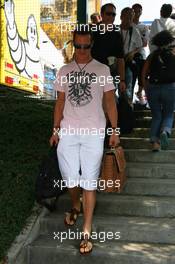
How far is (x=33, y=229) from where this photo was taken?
4559 mm

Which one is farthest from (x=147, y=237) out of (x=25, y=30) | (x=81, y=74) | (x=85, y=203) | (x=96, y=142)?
(x=25, y=30)

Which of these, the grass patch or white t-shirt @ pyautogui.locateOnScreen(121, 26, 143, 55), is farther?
white t-shirt @ pyautogui.locateOnScreen(121, 26, 143, 55)

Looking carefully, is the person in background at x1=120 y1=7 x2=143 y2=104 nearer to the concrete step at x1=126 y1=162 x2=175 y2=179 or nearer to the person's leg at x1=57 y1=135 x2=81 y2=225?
the concrete step at x1=126 y1=162 x2=175 y2=179

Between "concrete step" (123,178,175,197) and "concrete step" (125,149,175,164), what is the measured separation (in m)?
0.57

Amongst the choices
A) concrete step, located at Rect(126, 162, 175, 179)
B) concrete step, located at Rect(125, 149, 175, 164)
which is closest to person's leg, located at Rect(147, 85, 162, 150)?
concrete step, located at Rect(125, 149, 175, 164)

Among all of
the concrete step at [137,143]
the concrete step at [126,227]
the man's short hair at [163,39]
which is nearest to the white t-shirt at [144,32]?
the man's short hair at [163,39]

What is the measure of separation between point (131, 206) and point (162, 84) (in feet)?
6.18

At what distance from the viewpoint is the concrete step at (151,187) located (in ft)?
16.8

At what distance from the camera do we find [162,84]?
19.6 ft

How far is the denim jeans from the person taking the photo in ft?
19.5

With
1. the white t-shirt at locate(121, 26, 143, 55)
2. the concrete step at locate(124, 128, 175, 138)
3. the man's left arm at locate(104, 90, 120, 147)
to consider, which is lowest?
the concrete step at locate(124, 128, 175, 138)

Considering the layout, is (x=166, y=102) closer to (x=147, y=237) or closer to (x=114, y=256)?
(x=147, y=237)

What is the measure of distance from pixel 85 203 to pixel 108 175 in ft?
1.13

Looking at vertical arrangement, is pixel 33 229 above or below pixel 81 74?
below
